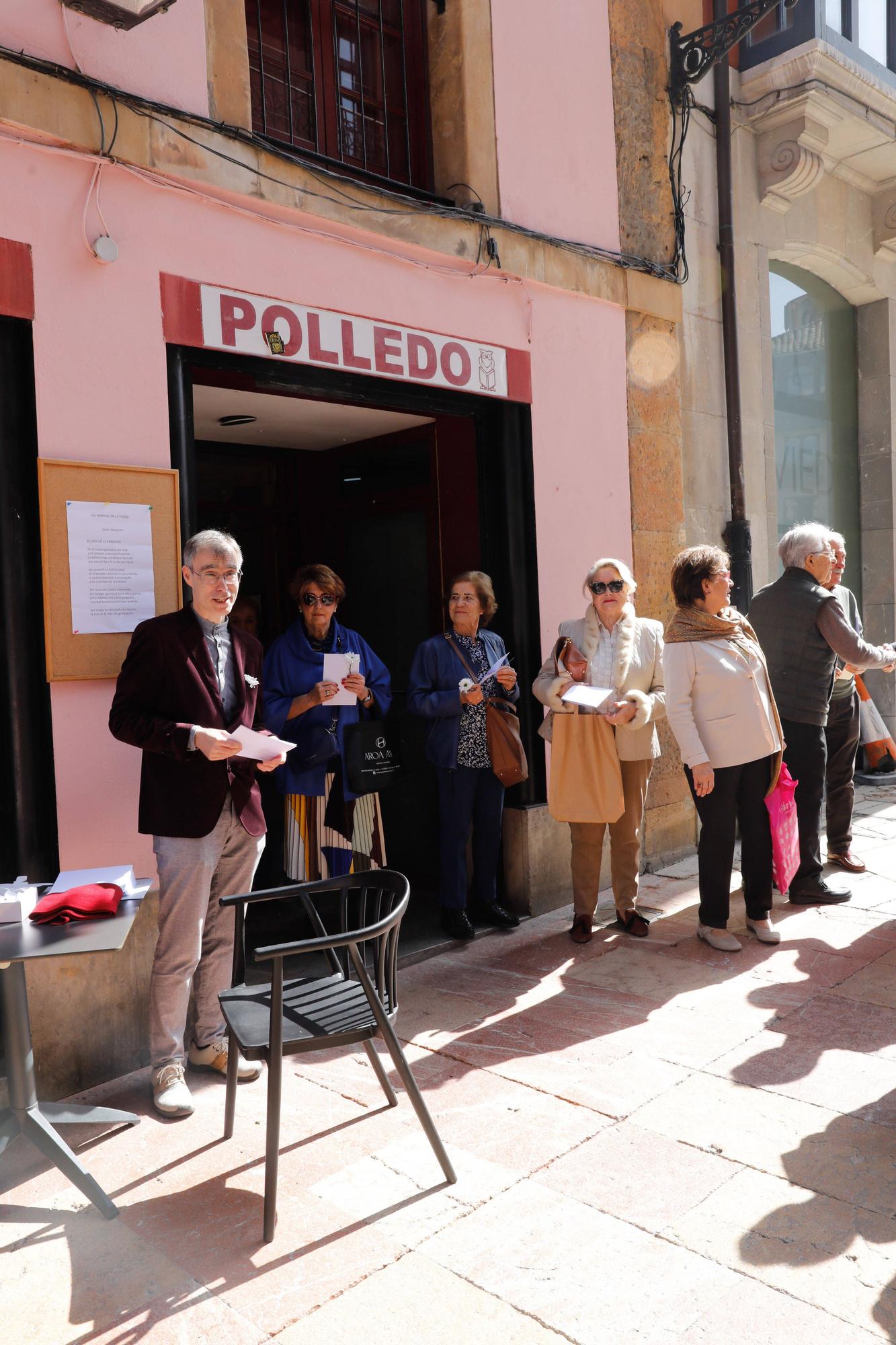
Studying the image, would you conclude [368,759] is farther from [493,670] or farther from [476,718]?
[493,670]

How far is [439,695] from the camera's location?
17.0 feet

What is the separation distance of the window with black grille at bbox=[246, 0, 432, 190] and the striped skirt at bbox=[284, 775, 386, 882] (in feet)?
9.71

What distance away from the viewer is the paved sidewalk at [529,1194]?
248 cm

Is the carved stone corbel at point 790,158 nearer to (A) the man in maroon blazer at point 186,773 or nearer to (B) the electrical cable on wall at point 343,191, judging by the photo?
(B) the electrical cable on wall at point 343,191

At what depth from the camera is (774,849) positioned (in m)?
5.16

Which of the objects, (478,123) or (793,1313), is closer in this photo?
(793,1313)

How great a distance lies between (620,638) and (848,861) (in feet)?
7.47

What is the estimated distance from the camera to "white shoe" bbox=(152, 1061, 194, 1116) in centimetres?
355

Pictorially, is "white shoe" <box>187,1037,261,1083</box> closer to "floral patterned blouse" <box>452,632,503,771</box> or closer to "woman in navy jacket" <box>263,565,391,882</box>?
"woman in navy jacket" <box>263,565,391,882</box>

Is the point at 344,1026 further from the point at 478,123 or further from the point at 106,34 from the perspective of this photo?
the point at 478,123

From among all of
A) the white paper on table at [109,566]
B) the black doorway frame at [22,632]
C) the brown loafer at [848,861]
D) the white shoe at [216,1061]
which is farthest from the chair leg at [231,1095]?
the brown loafer at [848,861]

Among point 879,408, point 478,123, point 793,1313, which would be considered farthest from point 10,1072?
point 879,408

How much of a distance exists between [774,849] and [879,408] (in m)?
5.78

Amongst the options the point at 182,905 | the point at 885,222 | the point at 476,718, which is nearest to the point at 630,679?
the point at 476,718
